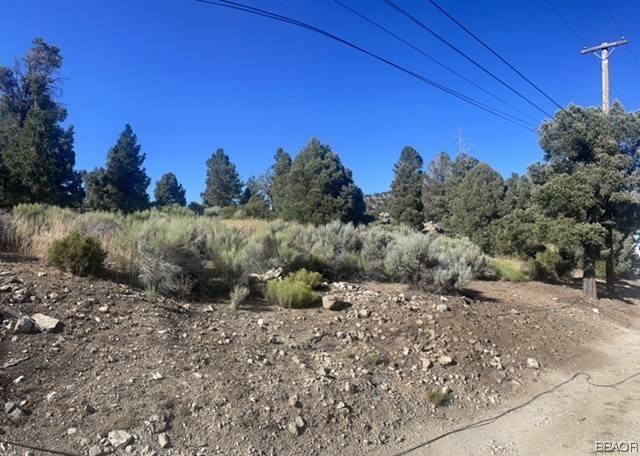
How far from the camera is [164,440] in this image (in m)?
3.46

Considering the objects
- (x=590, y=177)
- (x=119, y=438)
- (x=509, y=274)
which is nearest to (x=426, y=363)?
(x=119, y=438)

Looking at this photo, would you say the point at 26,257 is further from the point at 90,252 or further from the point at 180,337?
the point at 180,337

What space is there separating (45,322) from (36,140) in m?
21.3

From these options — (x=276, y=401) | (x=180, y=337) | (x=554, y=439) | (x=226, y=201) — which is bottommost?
(x=554, y=439)

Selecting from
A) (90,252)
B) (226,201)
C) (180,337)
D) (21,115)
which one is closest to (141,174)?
(21,115)

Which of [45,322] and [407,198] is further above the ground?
[407,198]

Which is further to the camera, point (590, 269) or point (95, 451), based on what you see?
point (590, 269)

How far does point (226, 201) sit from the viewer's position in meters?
45.1

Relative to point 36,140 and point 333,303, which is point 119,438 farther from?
point 36,140

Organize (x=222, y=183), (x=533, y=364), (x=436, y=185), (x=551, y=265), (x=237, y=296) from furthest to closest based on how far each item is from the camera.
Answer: (x=222, y=183) < (x=436, y=185) < (x=551, y=265) < (x=237, y=296) < (x=533, y=364)

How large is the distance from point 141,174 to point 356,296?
25567 millimetres

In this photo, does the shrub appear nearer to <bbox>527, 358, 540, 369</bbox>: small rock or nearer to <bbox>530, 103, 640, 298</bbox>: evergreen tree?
<bbox>527, 358, 540, 369</bbox>: small rock

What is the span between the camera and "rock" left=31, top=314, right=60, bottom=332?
14.8 ft

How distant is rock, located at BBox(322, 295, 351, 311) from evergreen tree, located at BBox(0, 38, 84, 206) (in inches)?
794
